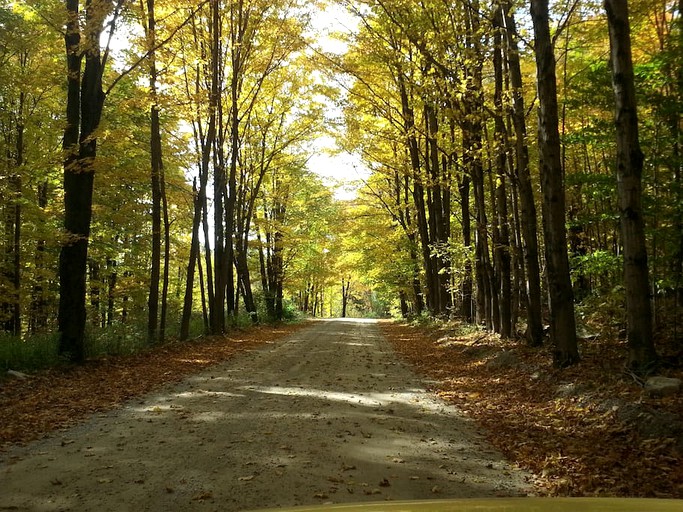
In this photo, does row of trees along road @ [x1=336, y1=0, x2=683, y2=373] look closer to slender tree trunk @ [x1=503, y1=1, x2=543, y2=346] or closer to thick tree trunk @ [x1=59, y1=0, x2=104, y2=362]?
slender tree trunk @ [x1=503, y1=1, x2=543, y2=346]

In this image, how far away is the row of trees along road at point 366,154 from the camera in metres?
8.45

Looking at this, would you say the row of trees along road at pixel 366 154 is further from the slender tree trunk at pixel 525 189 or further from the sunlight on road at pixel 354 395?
the sunlight on road at pixel 354 395

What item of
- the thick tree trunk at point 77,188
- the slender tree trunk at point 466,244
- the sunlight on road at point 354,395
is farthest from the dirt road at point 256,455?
the slender tree trunk at point 466,244

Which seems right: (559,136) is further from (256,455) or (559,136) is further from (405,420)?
(256,455)

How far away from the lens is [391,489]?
431 centimetres

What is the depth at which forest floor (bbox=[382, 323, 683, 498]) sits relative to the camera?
14.7 feet

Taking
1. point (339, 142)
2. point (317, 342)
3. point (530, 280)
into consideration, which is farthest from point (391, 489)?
point (339, 142)

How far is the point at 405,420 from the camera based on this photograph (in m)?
6.79

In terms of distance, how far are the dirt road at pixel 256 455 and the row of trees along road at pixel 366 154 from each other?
324 cm

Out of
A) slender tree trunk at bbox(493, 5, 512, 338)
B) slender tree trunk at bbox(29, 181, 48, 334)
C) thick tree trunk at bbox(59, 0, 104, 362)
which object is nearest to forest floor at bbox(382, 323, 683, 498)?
slender tree trunk at bbox(493, 5, 512, 338)

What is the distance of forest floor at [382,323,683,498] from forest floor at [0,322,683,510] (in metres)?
0.02

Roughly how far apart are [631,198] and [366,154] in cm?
1625

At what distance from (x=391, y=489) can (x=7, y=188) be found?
14897 mm

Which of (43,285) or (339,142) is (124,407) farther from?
(339,142)
